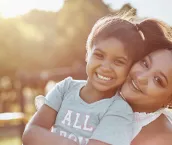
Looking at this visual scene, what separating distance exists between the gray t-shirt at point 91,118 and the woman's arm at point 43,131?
0.03m

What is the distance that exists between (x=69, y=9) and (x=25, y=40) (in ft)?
19.4

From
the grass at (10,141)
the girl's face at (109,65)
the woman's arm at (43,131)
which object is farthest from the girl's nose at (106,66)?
the grass at (10,141)

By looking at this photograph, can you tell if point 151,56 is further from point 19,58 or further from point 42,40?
point 19,58

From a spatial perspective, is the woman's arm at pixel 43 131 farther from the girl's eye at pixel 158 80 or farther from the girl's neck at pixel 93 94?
the girl's eye at pixel 158 80

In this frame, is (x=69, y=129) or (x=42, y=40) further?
(x=42, y=40)

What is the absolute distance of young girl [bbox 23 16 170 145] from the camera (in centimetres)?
214

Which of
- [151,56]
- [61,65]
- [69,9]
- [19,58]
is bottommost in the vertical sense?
[19,58]

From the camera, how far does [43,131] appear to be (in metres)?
2.26

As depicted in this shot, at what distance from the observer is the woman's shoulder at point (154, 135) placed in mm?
2277

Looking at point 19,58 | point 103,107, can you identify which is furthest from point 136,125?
point 19,58

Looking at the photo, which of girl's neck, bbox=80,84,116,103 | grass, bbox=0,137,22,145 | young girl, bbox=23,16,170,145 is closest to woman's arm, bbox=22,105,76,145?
young girl, bbox=23,16,170,145

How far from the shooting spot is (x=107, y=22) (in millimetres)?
2318

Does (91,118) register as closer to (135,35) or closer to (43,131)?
(43,131)

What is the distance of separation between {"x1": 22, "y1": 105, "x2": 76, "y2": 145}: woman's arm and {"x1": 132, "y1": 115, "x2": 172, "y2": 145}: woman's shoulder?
0.35 metres
